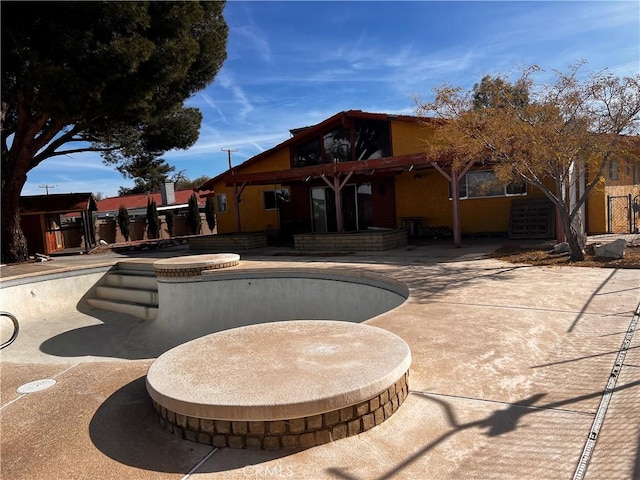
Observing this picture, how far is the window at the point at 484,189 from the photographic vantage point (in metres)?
13.8

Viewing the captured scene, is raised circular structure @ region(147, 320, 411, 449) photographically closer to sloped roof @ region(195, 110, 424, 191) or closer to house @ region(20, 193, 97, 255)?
sloped roof @ region(195, 110, 424, 191)

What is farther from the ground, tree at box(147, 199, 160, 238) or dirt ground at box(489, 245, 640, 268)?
tree at box(147, 199, 160, 238)

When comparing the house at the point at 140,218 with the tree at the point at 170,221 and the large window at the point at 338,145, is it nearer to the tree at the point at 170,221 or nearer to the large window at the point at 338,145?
the tree at the point at 170,221

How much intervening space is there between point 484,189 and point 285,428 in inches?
498

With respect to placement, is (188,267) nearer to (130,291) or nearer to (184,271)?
(184,271)

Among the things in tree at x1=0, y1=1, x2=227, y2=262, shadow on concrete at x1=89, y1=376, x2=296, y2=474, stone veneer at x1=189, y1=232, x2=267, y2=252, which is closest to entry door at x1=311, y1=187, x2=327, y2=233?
stone veneer at x1=189, y1=232, x2=267, y2=252

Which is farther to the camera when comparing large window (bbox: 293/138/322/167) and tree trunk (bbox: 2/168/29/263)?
large window (bbox: 293/138/322/167)

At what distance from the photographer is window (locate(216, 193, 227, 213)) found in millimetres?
20391

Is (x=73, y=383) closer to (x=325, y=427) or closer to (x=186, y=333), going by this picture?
(x=325, y=427)

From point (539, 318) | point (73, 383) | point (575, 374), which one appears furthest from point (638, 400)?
point (73, 383)

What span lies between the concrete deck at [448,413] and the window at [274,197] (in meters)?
13.7

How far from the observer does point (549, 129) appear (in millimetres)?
8266

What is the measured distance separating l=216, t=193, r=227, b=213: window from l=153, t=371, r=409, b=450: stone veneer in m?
18.1

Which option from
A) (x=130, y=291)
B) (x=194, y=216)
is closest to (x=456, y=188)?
(x=130, y=291)
